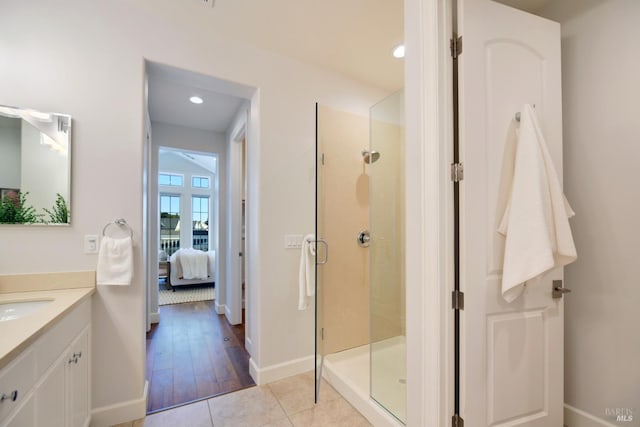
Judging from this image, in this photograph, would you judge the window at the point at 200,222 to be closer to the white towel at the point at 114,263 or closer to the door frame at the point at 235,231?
the door frame at the point at 235,231

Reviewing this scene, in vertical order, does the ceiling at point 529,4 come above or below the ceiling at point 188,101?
above

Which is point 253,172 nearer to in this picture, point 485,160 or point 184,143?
point 485,160

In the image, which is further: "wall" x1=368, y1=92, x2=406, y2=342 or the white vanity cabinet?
"wall" x1=368, y1=92, x2=406, y2=342

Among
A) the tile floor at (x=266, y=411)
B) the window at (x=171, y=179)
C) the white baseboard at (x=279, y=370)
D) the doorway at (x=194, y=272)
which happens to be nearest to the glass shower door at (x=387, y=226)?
the tile floor at (x=266, y=411)

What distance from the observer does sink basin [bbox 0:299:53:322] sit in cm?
130

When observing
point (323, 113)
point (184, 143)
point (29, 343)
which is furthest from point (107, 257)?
point (184, 143)

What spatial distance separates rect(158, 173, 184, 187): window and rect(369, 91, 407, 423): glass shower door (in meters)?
6.24

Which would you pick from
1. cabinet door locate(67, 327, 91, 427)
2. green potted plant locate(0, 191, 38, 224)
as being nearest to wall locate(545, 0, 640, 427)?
cabinet door locate(67, 327, 91, 427)

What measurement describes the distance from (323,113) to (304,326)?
1.85 meters

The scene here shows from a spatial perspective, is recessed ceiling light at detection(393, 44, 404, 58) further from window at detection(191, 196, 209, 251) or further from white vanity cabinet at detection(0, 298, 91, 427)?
window at detection(191, 196, 209, 251)

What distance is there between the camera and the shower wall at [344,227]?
7.64 feet

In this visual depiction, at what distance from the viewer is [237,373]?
232 cm

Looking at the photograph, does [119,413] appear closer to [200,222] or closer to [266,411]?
[266,411]

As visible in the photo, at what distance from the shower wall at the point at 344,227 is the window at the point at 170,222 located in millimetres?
5748
